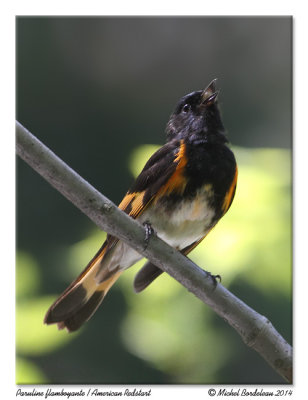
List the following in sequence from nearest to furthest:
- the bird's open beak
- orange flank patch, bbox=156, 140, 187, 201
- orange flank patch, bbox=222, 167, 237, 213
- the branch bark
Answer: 1. the branch bark
2. orange flank patch, bbox=156, 140, 187, 201
3. orange flank patch, bbox=222, 167, 237, 213
4. the bird's open beak

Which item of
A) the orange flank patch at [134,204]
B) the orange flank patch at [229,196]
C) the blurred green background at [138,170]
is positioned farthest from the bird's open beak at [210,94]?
the orange flank patch at [134,204]

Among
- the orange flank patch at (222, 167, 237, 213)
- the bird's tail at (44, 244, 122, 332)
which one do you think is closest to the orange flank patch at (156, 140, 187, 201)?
the orange flank patch at (222, 167, 237, 213)

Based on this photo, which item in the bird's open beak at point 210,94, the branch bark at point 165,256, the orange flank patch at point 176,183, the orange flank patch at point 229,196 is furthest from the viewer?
the bird's open beak at point 210,94

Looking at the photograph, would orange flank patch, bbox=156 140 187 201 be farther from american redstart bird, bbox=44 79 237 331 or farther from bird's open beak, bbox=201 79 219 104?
bird's open beak, bbox=201 79 219 104

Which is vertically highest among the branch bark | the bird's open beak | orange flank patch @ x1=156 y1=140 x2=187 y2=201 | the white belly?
the bird's open beak

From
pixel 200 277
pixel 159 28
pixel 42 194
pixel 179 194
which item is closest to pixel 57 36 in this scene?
pixel 159 28

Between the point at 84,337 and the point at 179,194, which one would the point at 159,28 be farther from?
the point at 84,337

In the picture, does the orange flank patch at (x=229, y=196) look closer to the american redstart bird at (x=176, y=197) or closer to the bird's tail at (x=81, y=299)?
the american redstart bird at (x=176, y=197)
